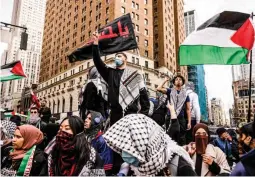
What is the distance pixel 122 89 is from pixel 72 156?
1335 mm

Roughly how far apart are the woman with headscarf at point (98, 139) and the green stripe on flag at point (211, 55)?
287 centimetres

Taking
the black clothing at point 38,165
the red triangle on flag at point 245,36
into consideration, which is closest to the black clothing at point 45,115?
the black clothing at point 38,165

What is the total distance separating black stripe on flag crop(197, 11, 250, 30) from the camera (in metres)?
5.77

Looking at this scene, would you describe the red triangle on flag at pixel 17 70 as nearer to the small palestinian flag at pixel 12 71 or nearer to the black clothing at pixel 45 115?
the small palestinian flag at pixel 12 71

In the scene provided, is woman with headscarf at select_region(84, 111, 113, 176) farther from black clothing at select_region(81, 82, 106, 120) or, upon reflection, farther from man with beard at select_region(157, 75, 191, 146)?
man with beard at select_region(157, 75, 191, 146)

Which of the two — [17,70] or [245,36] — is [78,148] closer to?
[245,36]

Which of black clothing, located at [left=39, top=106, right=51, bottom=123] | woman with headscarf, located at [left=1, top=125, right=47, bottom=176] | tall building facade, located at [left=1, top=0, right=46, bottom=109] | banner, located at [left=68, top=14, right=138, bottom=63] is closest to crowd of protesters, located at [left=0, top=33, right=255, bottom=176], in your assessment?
woman with headscarf, located at [left=1, top=125, right=47, bottom=176]

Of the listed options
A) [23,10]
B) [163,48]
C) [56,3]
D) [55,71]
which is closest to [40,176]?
[163,48]

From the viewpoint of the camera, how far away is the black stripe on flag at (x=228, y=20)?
577cm

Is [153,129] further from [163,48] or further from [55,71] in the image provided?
[55,71]

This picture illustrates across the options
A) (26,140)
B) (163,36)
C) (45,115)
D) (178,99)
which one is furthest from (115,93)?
(163,36)

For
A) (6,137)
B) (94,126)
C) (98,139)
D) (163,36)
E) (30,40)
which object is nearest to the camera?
(98,139)

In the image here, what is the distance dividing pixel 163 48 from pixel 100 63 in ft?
132

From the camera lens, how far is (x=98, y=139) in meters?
3.43
